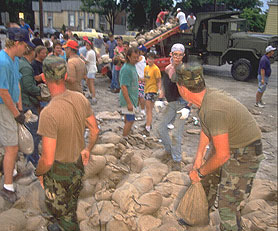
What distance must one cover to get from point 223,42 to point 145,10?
18.9 m

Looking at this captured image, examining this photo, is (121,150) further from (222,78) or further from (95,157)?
(222,78)

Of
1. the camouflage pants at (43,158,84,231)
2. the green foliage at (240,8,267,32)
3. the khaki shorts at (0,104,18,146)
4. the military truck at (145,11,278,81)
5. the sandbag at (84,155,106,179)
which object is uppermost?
the green foliage at (240,8,267,32)

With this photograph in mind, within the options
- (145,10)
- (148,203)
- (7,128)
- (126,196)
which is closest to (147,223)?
(148,203)

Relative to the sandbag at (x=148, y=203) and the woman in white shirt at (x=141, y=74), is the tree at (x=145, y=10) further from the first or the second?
the sandbag at (x=148, y=203)

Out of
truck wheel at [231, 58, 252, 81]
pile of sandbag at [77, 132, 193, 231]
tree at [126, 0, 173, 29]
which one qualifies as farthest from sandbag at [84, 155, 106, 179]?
tree at [126, 0, 173, 29]

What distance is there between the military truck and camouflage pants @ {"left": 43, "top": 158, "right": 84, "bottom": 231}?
883 cm

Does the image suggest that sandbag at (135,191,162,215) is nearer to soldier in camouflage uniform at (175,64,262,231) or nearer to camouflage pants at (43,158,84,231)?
soldier in camouflage uniform at (175,64,262,231)

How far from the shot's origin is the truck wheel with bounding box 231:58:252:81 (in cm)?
1123

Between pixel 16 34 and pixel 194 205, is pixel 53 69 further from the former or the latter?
pixel 194 205

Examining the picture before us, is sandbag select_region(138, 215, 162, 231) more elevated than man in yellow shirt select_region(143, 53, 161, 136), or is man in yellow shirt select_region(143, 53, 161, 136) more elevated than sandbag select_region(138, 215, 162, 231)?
man in yellow shirt select_region(143, 53, 161, 136)

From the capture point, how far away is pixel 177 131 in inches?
153

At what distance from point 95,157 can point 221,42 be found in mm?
9869

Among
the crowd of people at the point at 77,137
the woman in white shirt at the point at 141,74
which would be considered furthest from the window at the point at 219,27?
the crowd of people at the point at 77,137

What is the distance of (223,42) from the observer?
38.1 ft
